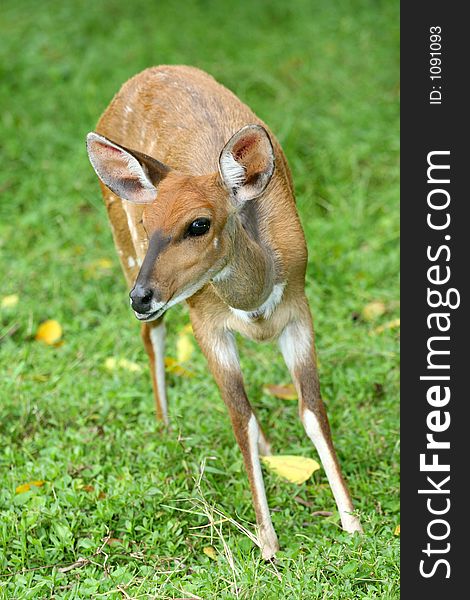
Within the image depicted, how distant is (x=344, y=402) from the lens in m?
5.75

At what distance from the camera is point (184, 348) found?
6.38 meters

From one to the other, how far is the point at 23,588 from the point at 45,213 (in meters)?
3.69

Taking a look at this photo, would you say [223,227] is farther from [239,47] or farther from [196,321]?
[239,47]

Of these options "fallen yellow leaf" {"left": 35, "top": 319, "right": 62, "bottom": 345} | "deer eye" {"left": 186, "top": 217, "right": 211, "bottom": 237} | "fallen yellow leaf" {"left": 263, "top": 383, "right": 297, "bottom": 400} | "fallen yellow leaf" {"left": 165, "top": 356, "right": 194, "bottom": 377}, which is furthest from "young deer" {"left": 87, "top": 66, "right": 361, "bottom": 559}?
"fallen yellow leaf" {"left": 35, "top": 319, "right": 62, "bottom": 345}

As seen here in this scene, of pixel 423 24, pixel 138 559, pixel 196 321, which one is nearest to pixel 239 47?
pixel 423 24

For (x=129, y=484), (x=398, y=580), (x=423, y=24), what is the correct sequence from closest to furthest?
(x=398, y=580) → (x=129, y=484) → (x=423, y=24)

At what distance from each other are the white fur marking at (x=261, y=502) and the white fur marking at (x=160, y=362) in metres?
0.96

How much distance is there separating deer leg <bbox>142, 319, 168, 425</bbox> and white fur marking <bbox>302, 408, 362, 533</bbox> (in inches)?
41.2

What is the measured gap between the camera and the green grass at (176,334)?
4.66 metres

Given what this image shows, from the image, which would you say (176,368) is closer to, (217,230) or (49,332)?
(49,332)

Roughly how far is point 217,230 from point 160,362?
1.63 metres

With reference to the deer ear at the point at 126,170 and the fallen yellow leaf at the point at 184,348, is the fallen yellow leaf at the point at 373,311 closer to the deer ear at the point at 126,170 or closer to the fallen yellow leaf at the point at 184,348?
the fallen yellow leaf at the point at 184,348

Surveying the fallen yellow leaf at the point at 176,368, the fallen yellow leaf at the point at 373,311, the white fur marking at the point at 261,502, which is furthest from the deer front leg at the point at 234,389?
the fallen yellow leaf at the point at 373,311

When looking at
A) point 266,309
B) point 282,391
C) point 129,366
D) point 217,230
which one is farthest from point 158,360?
point 217,230
